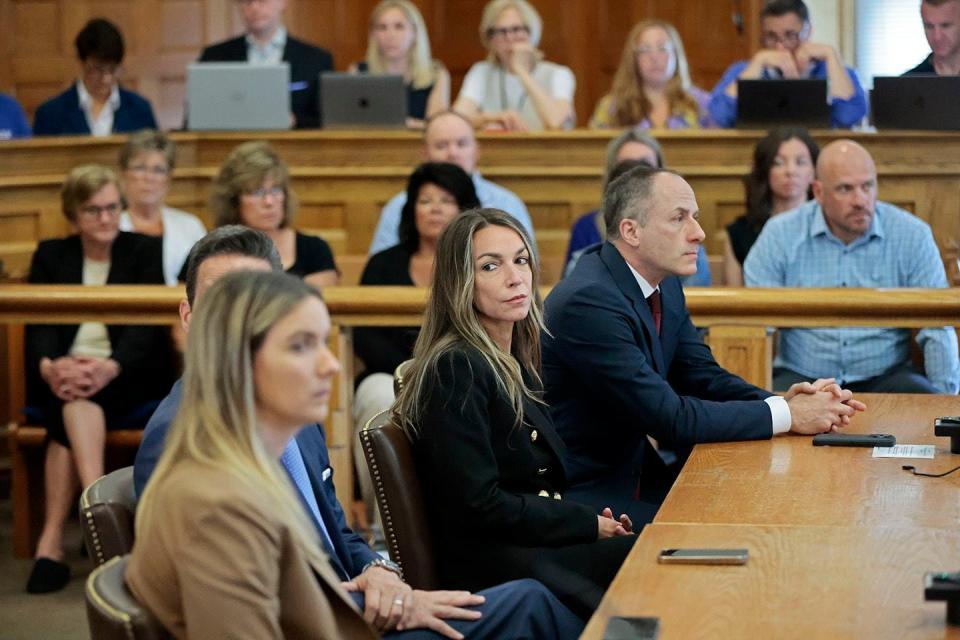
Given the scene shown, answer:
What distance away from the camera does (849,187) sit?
499 cm

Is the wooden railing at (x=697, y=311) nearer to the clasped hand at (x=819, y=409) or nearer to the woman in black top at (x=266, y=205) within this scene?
the clasped hand at (x=819, y=409)

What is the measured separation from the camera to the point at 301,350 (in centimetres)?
202

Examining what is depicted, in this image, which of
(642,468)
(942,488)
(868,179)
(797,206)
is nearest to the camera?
(942,488)

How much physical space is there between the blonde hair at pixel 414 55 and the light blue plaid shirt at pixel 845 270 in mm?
2691

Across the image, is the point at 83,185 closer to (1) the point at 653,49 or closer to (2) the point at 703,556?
(1) the point at 653,49

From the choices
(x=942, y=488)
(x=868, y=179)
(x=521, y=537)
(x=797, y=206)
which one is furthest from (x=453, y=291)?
(x=797, y=206)

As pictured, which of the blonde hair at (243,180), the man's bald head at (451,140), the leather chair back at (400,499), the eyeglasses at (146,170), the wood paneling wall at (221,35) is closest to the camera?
the leather chair back at (400,499)

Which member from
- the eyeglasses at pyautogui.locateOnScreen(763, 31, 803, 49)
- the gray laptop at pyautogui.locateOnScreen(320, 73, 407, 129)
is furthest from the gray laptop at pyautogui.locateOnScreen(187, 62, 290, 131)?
the eyeglasses at pyautogui.locateOnScreen(763, 31, 803, 49)

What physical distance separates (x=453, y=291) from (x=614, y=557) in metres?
0.61

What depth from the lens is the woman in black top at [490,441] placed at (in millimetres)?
2891

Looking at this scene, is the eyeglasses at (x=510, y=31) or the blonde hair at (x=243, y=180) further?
the eyeglasses at (x=510, y=31)

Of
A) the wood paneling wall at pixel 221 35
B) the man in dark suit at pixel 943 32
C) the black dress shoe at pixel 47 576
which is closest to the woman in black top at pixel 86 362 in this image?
the black dress shoe at pixel 47 576

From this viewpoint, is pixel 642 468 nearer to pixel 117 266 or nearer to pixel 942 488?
pixel 942 488

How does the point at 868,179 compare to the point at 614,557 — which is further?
the point at 868,179
